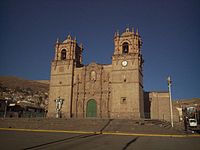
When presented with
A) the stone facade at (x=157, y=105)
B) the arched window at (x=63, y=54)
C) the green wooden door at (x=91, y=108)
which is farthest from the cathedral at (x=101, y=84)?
the stone facade at (x=157, y=105)

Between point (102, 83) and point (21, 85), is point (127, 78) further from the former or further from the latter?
point (21, 85)

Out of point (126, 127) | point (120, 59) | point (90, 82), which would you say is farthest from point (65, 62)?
point (126, 127)

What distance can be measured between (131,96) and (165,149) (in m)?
27.1

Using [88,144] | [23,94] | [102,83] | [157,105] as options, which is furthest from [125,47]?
[23,94]

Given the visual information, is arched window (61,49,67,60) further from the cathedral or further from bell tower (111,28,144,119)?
bell tower (111,28,144,119)

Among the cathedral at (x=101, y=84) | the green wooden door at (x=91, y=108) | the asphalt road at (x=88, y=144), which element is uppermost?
the cathedral at (x=101, y=84)

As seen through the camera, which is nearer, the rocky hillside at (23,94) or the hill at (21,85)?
the rocky hillside at (23,94)

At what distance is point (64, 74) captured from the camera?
144 ft

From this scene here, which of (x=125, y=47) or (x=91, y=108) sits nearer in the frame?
(x=91, y=108)

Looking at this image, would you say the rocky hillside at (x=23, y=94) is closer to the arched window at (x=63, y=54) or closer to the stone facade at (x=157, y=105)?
the arched window at (x=63, y=54)

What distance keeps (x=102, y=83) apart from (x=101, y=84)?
0.96 feet

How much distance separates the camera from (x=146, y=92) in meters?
48.6

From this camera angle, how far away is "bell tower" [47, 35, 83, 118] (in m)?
42.0

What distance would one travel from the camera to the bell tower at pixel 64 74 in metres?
42.0
